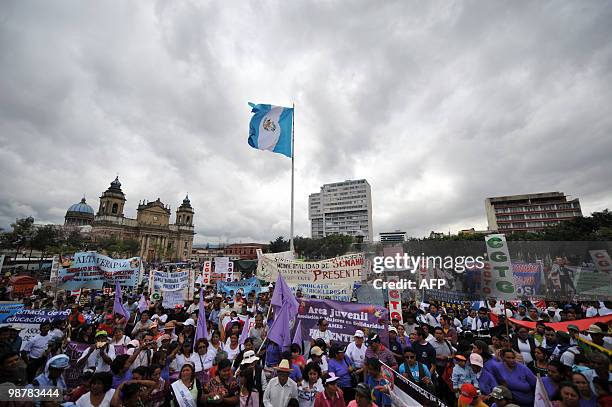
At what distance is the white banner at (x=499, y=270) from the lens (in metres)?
7.00

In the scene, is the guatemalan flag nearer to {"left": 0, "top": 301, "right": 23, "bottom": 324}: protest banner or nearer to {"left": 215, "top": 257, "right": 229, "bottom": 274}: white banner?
{"left": 215, "top": 257, "right": 229, "bottom": 274}: white banner

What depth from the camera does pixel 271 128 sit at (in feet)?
39.8

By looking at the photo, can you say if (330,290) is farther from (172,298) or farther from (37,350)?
(37,350)

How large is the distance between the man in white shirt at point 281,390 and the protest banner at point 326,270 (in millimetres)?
4761

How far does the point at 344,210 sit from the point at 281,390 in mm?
116562

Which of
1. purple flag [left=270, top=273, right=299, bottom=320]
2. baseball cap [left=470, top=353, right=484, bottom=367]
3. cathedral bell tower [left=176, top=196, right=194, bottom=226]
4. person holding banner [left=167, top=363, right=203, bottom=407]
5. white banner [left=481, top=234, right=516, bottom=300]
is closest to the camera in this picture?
person holding banner [left=167, top=363, right=203, bottom=407]

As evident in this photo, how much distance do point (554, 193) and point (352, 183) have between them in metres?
66.6

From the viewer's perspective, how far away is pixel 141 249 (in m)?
78.2

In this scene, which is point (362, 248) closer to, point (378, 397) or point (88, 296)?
point (378, 397)

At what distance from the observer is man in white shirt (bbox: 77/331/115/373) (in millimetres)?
4371

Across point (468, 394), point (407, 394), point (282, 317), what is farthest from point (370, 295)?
point (468, 394)

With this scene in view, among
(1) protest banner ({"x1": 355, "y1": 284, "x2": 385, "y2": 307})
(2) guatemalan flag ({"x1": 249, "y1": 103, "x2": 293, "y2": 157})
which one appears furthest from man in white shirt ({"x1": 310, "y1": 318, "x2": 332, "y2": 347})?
(2) guatemalan flag ({"x1": 249, "y1": 103, "x2": 293, "y2": 157})

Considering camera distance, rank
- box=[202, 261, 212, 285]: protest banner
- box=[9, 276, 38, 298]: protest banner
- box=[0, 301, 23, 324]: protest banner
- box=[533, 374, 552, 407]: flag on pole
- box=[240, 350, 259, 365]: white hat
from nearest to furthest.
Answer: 1. box=[533, 374, 552, 407]: flag on pole
2. box=[240, 350, 259, 365]: white hat
3. box=[0, 301, 23, 324]: protest banner
4. box=[9, 276, 38, 298]: protest banner
5. box=[202, 261, 212, 285]: protest banner

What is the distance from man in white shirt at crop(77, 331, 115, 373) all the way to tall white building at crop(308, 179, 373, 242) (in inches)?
4279
